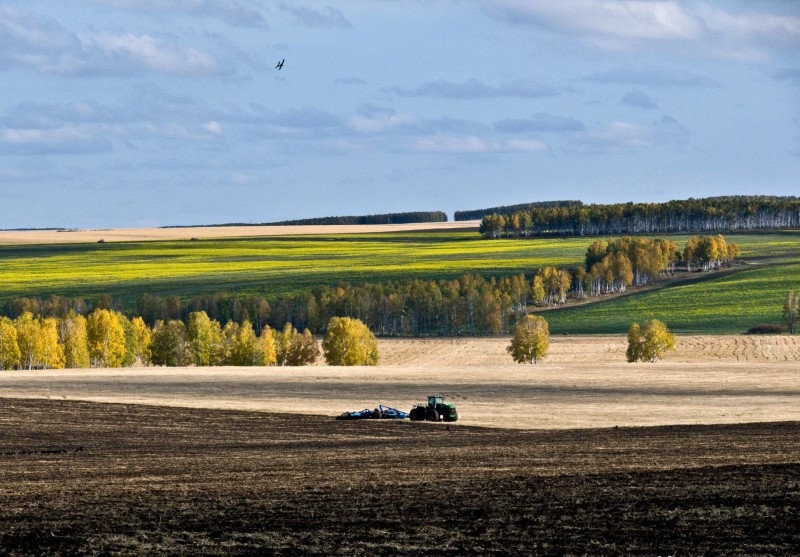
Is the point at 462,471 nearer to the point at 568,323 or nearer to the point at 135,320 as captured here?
the point at 135,320

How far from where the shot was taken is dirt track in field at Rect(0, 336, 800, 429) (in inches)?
2074

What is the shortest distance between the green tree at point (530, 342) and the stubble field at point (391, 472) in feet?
116

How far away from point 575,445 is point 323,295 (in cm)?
10636

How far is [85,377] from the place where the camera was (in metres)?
70.1

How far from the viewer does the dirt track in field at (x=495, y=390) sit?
173 feet

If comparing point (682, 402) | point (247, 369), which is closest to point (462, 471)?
point (682, 402)

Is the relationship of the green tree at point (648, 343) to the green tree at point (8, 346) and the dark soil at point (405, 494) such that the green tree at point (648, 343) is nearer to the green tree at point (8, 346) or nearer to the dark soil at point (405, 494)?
the green tree at point (8, 346)

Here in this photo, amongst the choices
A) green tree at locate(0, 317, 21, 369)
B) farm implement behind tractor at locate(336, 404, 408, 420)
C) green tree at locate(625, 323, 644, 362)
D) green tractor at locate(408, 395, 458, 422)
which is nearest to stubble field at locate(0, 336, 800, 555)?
green tractor at locate(408, 395, 458, 422)

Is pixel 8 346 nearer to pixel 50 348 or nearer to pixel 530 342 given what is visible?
pixel 50 348

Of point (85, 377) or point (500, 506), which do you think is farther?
point (85, 377)

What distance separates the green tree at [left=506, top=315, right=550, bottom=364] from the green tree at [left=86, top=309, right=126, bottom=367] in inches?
1322

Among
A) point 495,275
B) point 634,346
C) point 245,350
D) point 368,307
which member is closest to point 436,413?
point 634,346

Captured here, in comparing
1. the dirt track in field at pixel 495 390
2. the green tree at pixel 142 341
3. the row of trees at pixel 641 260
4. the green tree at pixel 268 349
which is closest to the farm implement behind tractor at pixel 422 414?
the dirt track in field at pixel 495 390

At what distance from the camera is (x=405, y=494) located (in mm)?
24969
